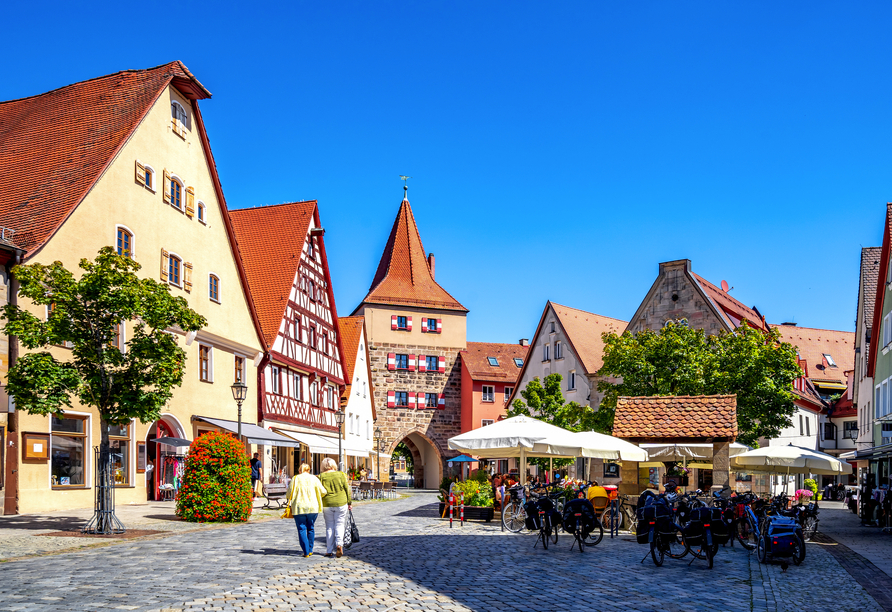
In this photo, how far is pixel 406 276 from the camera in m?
67.1

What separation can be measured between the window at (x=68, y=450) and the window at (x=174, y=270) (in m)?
6.11

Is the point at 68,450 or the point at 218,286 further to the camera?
the point at 218,286

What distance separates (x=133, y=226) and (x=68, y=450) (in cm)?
634

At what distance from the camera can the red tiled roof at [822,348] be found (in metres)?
58.1

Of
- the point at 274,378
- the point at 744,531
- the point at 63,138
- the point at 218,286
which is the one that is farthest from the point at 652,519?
the point at 274,378

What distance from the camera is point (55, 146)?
26.1 metres

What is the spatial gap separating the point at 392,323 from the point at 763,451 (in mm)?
41841

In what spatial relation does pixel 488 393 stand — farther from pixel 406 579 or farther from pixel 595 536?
pixel 406 579

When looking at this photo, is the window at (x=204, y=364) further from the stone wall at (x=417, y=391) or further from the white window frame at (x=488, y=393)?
the white window frame at (x=488, y=393)

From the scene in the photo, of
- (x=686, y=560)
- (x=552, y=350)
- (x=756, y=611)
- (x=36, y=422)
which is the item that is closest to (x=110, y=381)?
(x=36, y=422)

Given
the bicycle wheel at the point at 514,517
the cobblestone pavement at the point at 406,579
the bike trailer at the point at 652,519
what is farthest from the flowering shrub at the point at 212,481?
the bike trailer at the point at 652,519

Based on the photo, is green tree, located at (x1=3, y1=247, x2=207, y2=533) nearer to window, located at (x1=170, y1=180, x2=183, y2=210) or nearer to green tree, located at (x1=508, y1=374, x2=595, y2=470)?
window, located at (x1=170, y1=180, x2=183, y2=210)

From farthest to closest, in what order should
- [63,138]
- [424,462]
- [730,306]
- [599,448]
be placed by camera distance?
1. [424,462]
2. [730,306]
3. [63,138]
4. [599,448]

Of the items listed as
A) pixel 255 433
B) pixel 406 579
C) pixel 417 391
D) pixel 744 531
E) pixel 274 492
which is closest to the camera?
pixel 406 579
